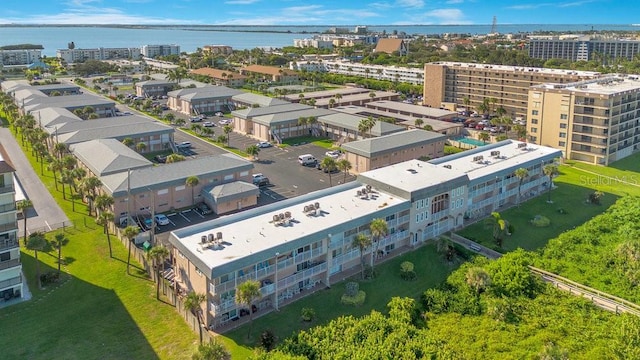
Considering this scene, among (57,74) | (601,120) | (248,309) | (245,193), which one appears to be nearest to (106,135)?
(245,193)

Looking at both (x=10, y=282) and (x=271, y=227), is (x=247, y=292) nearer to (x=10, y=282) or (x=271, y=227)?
(x=271, y=227)

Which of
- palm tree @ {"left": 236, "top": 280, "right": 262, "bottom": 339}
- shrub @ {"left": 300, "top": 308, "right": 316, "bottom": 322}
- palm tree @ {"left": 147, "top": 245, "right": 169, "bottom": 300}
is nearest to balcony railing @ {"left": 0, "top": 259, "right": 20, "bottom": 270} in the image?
palm tree @ {"left": 147, "top": 245, "right": 169, "bottom": 300}

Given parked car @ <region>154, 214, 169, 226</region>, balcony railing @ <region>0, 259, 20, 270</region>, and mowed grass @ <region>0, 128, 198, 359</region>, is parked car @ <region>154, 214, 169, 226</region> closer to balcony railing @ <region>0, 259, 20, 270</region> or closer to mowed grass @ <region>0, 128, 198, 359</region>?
mowed grass @ <region>0, 128, 198, 359</region>

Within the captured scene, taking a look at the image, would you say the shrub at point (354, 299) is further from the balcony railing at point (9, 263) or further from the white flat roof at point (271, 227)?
the balcony railing at point (9, 263)

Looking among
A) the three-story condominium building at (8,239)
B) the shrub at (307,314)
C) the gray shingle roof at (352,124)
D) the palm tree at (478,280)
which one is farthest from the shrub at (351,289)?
the gray shingle roof at (352,124)

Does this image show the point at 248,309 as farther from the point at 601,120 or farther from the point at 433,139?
the point at 601,120

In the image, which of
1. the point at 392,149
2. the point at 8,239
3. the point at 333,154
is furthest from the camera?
the point at 333,154

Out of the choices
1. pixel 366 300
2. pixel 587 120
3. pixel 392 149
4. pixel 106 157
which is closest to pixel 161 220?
pixel 106 157
